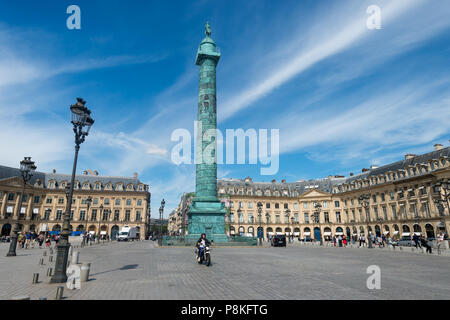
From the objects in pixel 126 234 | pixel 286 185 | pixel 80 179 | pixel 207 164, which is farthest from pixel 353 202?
pixel 80 179

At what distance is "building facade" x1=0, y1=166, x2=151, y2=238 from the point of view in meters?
60.0

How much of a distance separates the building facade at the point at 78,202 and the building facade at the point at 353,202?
22.4m

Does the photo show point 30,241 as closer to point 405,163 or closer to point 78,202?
point 78,202

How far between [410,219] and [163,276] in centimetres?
5157

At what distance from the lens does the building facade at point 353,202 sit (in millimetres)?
44812

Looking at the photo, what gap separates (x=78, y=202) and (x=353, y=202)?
215ft

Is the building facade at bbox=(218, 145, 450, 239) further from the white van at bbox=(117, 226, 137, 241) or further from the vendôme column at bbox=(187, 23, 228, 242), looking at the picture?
the white van at bbox=(117, 226, 137, 241)

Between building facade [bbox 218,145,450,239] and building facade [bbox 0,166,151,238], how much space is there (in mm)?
22449

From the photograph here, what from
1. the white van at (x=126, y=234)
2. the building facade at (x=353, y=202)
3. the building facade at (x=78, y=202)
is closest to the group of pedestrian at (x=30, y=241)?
the white van at (x=126, y=234)

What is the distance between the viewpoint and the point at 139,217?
68000 mm
